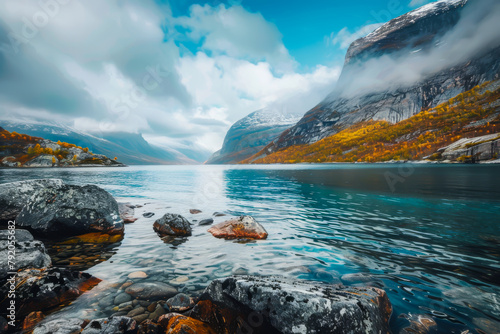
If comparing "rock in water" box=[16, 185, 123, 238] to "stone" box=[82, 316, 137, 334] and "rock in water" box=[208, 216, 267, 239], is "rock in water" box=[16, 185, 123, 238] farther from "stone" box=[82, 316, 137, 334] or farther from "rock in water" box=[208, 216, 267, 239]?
"stone" box=[82, 316, 137, 334]

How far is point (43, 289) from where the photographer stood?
5.64 meters

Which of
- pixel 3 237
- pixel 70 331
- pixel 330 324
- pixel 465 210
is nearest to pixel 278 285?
pixel 330 324

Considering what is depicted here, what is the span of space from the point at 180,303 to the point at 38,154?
A: 723 ft

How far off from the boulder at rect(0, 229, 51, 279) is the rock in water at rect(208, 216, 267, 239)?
23.9ft

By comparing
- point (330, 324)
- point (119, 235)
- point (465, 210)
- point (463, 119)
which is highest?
point (463, 119)

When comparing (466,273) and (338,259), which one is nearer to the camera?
(466,273)

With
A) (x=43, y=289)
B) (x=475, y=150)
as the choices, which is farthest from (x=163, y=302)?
(x=475, y=150)

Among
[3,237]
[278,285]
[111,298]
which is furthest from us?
[3,237]

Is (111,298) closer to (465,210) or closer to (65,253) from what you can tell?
(65,253)

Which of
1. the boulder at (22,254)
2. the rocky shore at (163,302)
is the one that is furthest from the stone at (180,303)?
the boulder at (22,254)

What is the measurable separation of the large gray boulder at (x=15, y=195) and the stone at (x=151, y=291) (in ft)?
33.6

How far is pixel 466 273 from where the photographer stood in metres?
7.50

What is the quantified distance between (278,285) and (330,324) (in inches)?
50.4

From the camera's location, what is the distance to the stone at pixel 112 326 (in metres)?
4.21
